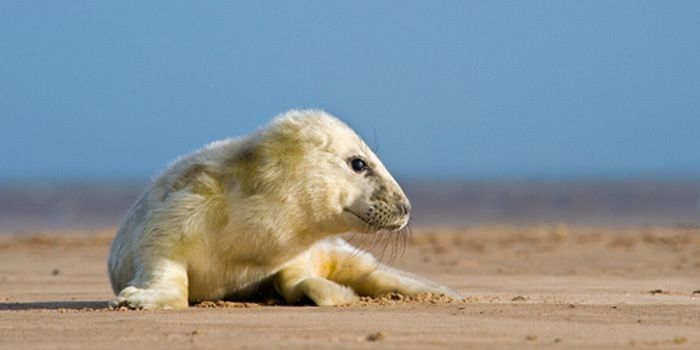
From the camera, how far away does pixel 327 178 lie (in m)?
7.83

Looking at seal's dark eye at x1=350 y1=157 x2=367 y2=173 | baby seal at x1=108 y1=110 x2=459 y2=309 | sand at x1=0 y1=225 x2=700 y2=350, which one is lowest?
sand at x1=0 y1=225 x2=700 y2=350

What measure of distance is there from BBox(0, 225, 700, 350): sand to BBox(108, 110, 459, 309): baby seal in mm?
181

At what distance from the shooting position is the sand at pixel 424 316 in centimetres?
607

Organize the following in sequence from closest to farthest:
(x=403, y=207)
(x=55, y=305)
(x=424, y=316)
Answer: (x=424, y=316)
(x=403, y=207)
(x=55, y=305)

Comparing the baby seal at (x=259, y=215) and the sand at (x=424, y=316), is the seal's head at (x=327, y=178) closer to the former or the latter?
the baby seal at (x=259, y=215)

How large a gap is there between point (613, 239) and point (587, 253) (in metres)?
3.17

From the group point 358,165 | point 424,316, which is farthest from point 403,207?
point 424,316

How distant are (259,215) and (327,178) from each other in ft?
1.46

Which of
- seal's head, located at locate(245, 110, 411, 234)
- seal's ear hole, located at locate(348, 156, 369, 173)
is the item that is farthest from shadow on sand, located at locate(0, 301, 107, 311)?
seal's ear hole, located at locate(348, 156, 369, 173)

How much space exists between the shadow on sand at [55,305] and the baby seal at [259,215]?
0.30m

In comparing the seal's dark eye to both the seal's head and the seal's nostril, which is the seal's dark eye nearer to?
the seal's head

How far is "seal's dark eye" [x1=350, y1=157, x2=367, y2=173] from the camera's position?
7.98m

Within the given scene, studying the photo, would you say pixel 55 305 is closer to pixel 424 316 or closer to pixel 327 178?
pixel 327 178

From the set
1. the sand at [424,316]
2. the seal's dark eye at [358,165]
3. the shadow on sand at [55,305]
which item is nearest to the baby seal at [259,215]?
the seal's dark eye at [358,165]
